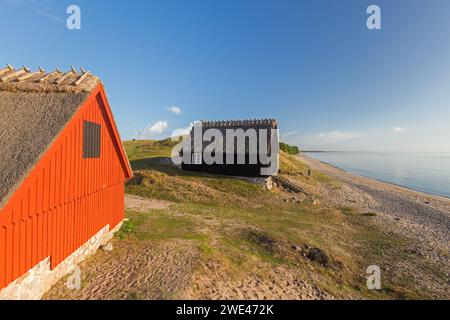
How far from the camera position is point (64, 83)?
951cm

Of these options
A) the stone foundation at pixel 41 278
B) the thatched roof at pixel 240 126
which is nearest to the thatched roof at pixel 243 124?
Answer: the thatched roof at pixel 240 126

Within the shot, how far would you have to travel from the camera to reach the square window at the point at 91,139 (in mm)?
9562

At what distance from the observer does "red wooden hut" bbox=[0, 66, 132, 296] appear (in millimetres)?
6512

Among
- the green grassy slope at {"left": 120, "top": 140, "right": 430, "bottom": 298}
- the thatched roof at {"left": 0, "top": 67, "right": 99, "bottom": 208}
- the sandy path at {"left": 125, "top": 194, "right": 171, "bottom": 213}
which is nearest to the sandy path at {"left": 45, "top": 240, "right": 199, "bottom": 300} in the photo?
the green grassy slope at {"left": 120, "top": 140, "right": 430, "bottom": 298}

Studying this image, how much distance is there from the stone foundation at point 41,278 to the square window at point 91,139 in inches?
152

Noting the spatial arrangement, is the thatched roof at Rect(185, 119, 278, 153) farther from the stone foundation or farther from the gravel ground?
the stone foundation

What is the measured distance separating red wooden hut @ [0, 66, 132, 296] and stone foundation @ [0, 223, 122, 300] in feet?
0.65

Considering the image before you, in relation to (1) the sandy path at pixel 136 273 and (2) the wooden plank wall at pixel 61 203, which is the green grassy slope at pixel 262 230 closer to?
(1) the sandy path at pixel 136 273

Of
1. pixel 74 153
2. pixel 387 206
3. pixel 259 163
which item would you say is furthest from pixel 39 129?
pixel 387 206

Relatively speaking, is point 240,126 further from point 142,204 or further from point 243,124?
point 142,204

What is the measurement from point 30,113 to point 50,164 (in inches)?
88.8

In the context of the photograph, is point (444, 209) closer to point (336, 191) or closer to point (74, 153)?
point (336, 191)

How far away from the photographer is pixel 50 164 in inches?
297

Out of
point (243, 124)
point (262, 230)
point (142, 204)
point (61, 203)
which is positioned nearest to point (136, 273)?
point (61, 203)
